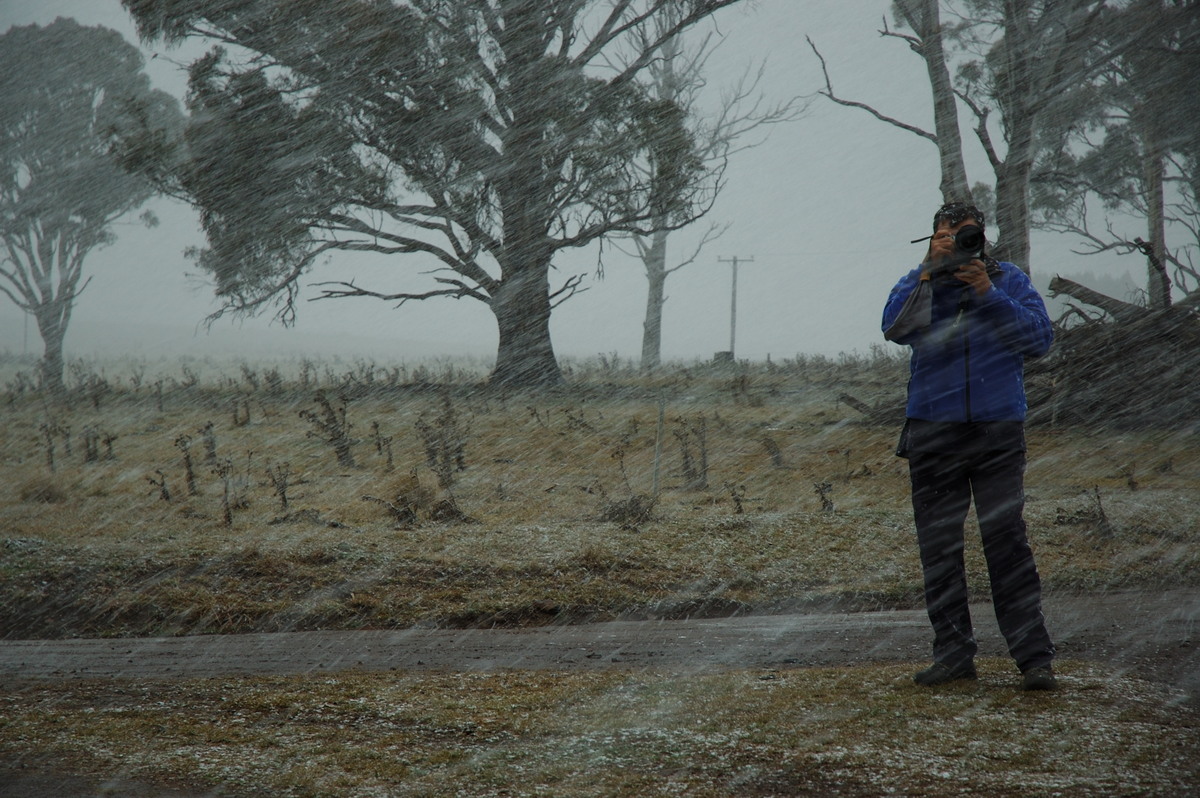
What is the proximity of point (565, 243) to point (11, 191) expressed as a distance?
18463 millimetres

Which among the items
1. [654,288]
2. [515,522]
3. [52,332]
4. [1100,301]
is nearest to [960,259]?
[515,522]

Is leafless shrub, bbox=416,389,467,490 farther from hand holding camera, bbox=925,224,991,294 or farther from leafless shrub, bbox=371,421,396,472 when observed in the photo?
hand holding camera, bbox=925,224,991,294

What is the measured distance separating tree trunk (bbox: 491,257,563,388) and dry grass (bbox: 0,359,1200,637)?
387cm

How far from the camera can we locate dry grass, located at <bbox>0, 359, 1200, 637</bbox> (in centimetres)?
458

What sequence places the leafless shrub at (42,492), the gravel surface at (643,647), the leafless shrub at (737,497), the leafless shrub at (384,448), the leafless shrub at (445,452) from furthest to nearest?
1. the leafless shrub at (384,448)
2. the leafless shrub at (445,452)
3. the leafless shrub at (42,492)
4. the leafless shrub at (737,497)
5. the gravel surface at (643,647)

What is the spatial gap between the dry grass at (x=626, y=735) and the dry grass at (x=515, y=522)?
155cm

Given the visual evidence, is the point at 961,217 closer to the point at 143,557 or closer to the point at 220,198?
the point at 143,557

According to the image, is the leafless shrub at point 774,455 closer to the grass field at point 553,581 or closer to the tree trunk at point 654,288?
the grass field at point 553,581

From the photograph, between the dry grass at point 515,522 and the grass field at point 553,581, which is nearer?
the grass field at point 553,581

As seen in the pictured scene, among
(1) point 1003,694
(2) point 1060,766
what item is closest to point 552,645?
(1) point 1003,694

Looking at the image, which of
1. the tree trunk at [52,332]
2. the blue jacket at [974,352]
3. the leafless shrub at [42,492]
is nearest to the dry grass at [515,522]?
the leafless shrub at [42,492]

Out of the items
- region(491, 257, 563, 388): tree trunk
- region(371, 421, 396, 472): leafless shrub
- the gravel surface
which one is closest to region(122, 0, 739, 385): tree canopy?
region(491, 257, 563, 388): tree trunk

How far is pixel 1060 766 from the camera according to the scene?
201cm

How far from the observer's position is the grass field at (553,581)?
6.98 ft
